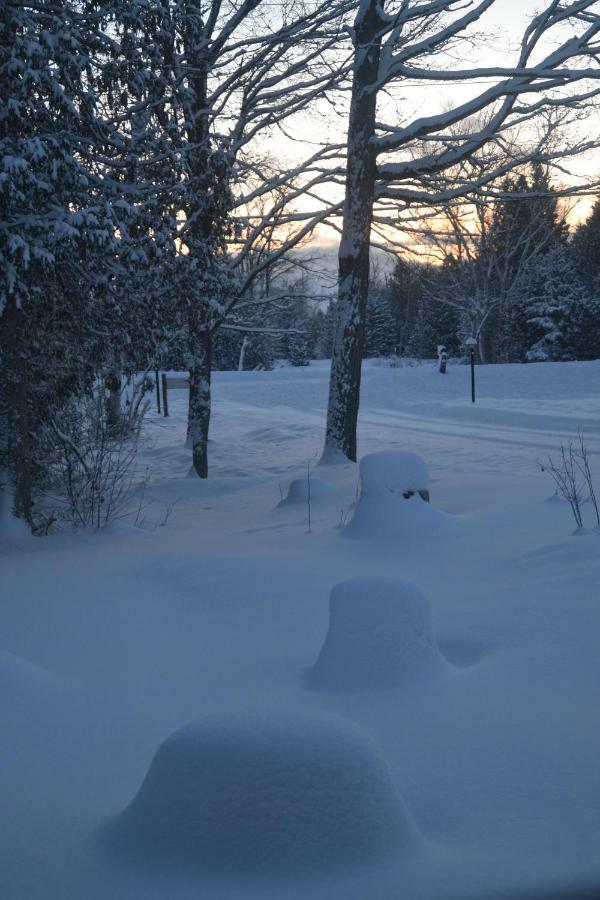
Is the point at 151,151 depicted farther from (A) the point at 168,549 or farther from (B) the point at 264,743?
(B) the point at 264,743

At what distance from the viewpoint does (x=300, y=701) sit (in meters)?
3.38

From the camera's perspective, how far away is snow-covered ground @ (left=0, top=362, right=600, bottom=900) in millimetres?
2092

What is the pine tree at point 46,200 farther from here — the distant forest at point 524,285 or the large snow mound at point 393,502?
the distant forest at point 524,285

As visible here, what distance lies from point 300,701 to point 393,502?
338 cm

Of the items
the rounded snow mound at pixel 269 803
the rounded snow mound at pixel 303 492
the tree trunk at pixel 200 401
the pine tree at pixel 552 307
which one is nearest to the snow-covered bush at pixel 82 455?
the rounded snow mound at pixel 303 492

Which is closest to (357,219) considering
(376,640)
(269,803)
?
(376,640)

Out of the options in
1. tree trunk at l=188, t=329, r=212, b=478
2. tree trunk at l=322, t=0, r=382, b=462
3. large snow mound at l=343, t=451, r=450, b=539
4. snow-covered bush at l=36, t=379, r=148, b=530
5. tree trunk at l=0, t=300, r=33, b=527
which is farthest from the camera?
tree trunk at l=188, t=329, r=212, b=478

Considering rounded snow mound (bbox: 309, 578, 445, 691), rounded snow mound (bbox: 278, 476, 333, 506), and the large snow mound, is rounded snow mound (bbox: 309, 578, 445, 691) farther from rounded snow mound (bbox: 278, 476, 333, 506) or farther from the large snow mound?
rounded snow mound (bbox: 278, 476, 333, 506)

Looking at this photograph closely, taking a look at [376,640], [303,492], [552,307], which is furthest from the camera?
[552,307]

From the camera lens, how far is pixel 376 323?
55.7 m

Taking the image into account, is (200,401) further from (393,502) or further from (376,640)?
(376,640)

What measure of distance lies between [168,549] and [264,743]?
174 inches

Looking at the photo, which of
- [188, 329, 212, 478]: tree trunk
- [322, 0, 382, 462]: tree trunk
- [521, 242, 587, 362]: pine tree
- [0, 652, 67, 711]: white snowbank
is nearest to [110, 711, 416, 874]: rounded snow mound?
[0, 652, 67, 711]: white snowbank

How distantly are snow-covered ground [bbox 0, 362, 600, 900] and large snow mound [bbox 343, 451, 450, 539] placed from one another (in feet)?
0.32
